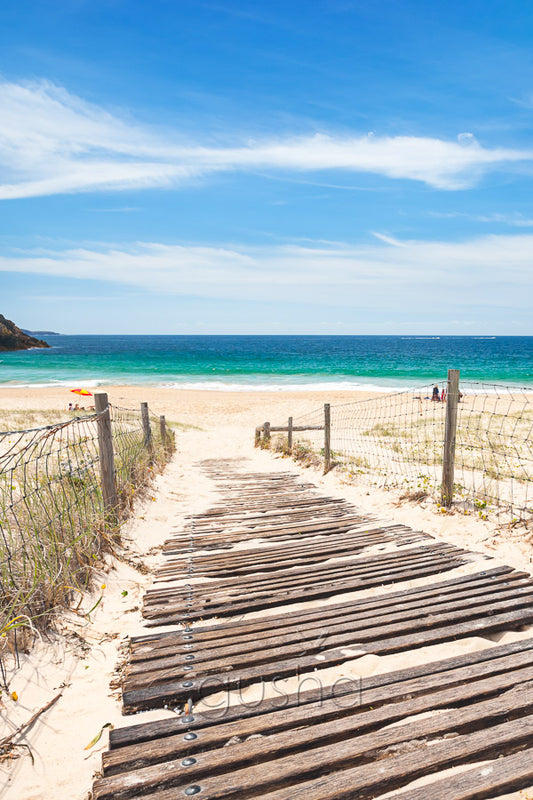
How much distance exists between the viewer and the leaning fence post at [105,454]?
16.4 feet

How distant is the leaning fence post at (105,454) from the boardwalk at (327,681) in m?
1.08

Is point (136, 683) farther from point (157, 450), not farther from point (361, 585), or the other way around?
point (157, 450)

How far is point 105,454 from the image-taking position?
5.04 m

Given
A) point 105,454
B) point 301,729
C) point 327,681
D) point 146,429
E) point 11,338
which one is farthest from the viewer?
point 11,338

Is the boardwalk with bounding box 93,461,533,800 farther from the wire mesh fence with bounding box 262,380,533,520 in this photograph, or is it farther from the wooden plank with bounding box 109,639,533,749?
the wire mesh fence with bounding box 262,380,533,520

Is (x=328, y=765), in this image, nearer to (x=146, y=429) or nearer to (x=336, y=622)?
(x=336, y=622)

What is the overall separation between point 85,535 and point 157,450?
5272 millimetres

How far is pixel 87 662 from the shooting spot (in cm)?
299

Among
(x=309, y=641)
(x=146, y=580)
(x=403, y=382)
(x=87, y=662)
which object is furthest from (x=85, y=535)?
(x=403, y=382)

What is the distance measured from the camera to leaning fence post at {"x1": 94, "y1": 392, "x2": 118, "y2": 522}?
4992mm

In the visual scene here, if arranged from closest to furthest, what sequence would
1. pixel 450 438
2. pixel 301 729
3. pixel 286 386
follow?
pixel 301 729 < pixel 450 438 < pixel 286 386

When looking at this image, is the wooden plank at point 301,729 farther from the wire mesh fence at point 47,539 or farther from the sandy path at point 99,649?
the wire mesh fence at point 47,539

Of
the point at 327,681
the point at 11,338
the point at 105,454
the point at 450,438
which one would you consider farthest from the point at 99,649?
the point at 11,338

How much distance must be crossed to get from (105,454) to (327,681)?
334cm
